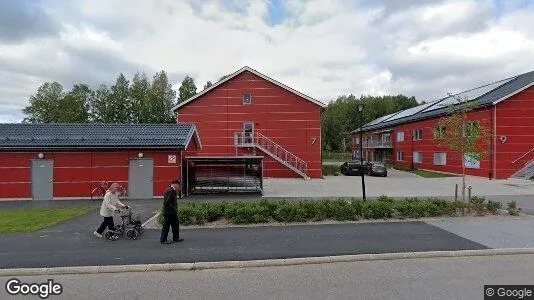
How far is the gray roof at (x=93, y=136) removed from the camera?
59.3ft

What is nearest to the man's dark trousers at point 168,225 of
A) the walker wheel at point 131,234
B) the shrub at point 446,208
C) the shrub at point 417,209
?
the walker wheel at point 131,234

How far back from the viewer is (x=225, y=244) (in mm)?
8531

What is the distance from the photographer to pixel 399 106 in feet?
318

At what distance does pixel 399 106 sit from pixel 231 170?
285ft

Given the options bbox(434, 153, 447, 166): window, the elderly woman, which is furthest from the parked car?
the elderly woman

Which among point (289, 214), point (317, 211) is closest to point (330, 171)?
point (317, 211)

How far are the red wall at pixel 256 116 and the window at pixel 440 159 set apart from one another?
1331 cm

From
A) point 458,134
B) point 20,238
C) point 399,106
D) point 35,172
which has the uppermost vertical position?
point 399,106

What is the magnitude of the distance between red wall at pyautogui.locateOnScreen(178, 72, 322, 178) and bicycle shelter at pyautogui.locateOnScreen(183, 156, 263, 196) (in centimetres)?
1076

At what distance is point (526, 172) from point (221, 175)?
23785mm

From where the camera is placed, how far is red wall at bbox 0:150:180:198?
18.2 meters

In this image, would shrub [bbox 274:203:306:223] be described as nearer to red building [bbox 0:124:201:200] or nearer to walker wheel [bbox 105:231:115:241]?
walker wheel [bbox 105:231:115:241]

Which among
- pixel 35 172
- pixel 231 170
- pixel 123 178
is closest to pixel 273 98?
pixel 231 170

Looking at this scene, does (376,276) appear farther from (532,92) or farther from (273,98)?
(532,92)
